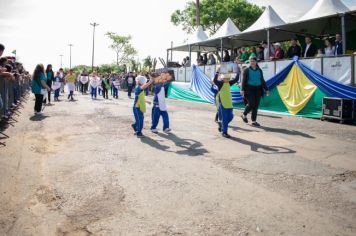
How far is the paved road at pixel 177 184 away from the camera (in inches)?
142

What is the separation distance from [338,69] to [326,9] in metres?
3.55

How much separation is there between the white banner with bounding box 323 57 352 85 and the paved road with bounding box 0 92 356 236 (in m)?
3.93

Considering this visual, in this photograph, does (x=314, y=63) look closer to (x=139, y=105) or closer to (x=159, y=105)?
(x=159, y=105)

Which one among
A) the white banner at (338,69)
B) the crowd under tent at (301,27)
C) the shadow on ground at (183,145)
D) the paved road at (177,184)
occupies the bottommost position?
the paved road at (177,184)

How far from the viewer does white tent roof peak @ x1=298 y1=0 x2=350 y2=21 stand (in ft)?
46.9

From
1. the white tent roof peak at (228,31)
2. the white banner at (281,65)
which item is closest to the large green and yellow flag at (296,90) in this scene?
the white banner at (281,65)

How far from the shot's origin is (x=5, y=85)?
1008 cm

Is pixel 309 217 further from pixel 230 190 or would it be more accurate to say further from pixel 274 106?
pixel 274 106

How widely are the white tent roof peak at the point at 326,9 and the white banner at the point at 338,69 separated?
268cm

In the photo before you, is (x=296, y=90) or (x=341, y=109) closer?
(x=341, y=109)

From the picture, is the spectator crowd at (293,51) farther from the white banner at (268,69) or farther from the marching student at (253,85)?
the marching student at (253,85)

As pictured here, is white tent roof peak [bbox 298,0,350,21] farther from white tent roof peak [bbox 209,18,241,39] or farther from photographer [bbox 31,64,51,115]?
photographer [bbox 31,64,51,115]

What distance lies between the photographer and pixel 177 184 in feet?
16.1

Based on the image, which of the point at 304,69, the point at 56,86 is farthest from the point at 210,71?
the point at 56,86
